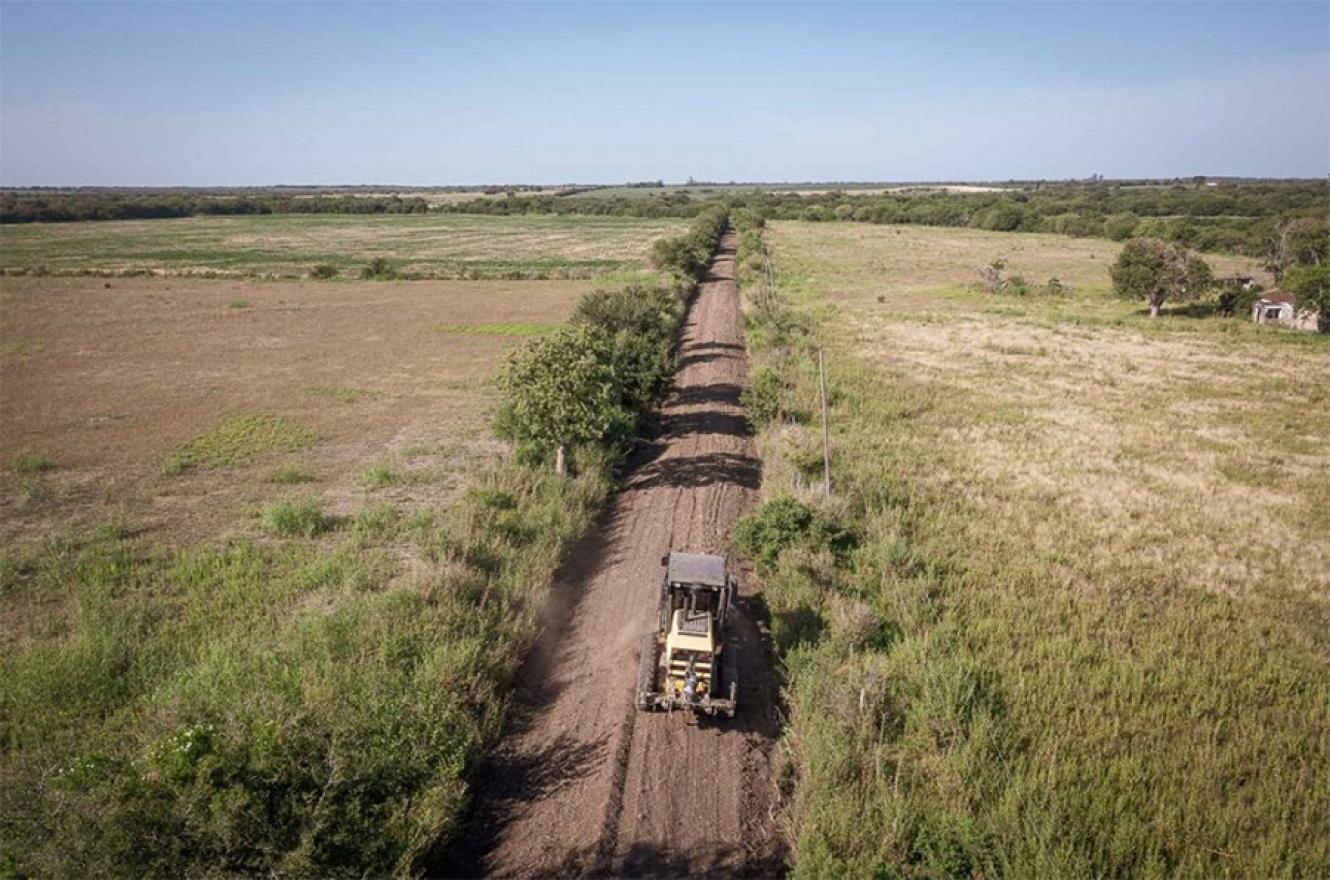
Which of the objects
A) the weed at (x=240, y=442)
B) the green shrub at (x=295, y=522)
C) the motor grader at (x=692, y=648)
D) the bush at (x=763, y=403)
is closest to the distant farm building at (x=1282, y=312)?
the bush at (x=763, y=403)

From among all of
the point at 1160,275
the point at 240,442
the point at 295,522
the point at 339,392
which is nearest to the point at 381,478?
the point at 295,522

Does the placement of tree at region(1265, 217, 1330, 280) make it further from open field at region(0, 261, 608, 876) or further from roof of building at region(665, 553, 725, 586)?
open field at region(0, 261, 608, 876)

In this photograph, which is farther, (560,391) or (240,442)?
(240,442)

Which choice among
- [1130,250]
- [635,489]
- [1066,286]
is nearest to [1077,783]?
[635,489]

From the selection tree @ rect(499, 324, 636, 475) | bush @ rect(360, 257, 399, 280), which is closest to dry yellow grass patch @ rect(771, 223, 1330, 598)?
tree @ rect(499, 324, 636, 475)

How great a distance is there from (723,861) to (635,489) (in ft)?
43.6

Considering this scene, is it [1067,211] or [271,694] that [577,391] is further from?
[1067,211]

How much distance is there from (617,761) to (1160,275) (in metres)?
A: 61.7

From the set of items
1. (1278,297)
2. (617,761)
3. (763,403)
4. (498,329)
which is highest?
(1278,297)

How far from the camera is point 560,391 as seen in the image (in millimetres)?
20547

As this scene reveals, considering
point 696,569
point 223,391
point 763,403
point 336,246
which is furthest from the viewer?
point 336,246

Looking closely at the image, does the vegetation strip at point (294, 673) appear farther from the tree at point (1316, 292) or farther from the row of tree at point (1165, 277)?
the tree at point (1316, 292)

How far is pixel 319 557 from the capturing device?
1692 cm

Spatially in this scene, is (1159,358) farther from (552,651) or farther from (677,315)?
(552,651)
